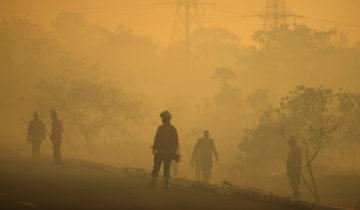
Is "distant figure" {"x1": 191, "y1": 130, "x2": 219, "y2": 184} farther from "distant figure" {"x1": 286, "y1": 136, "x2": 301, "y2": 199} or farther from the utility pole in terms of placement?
the utility pole

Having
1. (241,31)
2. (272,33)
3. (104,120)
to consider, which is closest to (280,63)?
(272,33)

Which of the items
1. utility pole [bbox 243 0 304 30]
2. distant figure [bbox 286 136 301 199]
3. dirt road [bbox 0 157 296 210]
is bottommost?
dirt road [bbox 0 157 296 210]

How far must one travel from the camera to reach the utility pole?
73.7 meters

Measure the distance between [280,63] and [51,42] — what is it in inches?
1386

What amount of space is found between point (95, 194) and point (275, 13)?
66721mm

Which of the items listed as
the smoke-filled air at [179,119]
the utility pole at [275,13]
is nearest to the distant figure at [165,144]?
the smoke-filled air at [179,119]

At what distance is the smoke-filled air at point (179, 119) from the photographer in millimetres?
13680

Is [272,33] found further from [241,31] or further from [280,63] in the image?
[241,31]

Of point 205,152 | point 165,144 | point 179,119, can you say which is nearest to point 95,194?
point 165,144

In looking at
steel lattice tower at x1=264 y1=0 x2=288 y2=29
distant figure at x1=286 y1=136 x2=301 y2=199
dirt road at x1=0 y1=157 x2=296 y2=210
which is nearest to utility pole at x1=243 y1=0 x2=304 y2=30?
steel lattice tower at x1=264 y1=0 x2=288 y2=29

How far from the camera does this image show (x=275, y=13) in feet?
246

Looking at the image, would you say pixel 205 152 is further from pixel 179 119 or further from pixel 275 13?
pixel 275 13

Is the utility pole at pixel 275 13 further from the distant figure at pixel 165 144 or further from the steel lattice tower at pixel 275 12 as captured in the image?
the distant figure at pixel 165 144

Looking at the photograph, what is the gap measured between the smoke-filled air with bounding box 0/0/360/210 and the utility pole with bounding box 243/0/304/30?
0.66 ft
